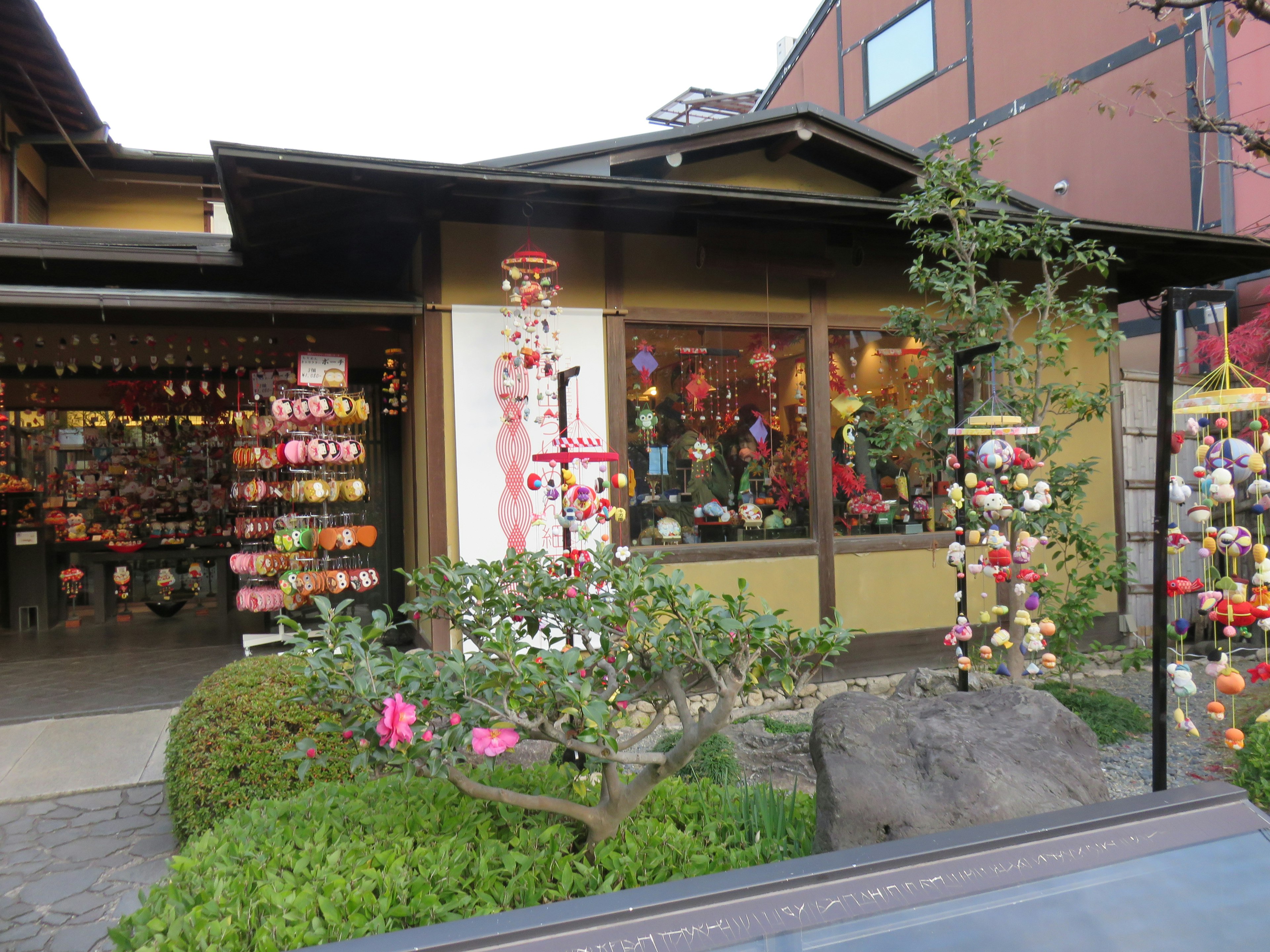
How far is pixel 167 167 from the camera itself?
10219mm

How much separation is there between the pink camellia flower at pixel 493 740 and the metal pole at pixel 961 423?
10.5 ft

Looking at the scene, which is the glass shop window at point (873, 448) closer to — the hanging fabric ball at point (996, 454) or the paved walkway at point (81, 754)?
the hanging fabric ball at point (996, 454)

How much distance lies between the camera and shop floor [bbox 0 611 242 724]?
19.2 ft

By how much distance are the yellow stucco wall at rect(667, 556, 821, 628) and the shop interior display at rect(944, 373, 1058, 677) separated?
5.67ft

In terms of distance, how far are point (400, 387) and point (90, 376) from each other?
3.74m

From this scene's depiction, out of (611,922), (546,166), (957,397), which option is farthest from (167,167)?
(611,922)

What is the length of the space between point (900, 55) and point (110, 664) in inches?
569

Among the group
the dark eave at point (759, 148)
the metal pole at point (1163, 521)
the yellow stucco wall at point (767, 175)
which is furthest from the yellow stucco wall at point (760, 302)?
the metal pole at point (1163, 521)

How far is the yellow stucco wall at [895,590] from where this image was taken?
7160 mm

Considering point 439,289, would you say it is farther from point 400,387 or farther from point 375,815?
point 375,815

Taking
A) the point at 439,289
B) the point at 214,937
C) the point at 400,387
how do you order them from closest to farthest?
the point at 214,937
the point at 439,289
the point at 400,387

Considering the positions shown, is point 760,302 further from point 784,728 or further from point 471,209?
point 784,728

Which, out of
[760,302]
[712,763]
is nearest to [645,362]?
[760,302]

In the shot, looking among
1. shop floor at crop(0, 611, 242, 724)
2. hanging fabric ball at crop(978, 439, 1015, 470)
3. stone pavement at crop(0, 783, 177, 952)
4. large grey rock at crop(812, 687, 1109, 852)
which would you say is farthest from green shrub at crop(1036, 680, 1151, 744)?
shop floor at crop(0, 611, 242, 724)
